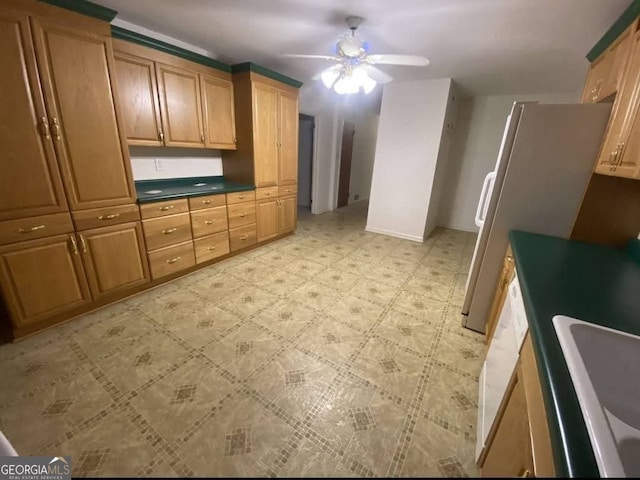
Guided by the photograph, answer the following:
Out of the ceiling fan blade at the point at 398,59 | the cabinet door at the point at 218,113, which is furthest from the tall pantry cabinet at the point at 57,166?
the ceiling fan blade at the point at 398,59

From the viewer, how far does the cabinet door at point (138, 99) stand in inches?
84.6

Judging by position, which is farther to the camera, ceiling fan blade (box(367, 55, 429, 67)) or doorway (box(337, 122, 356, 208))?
doorway (box(337, 122, 356, 208))

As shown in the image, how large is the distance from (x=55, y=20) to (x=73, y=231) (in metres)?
1.31

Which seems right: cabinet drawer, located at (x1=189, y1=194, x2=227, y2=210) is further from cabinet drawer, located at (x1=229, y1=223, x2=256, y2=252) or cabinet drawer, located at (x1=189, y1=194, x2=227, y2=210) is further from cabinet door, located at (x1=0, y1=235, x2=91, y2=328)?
cabinet door, located at (x1=0, y1=235, x2=91, y2=328)

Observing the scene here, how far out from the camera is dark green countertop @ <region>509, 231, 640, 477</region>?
20.8 inches

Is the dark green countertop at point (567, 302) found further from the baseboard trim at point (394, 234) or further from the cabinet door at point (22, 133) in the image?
the cabinet door at point (22, 133)

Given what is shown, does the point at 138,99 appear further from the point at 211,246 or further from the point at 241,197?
the point at 211,246

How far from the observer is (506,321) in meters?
1.31

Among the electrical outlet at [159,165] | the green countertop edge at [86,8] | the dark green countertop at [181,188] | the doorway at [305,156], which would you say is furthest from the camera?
the doorway at [305,156]

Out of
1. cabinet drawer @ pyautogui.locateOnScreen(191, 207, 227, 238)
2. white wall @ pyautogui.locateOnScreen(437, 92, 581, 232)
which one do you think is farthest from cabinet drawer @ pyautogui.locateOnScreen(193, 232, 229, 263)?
white wall @ pyautogui.locateOnScreen(437, 92, 581, 232)

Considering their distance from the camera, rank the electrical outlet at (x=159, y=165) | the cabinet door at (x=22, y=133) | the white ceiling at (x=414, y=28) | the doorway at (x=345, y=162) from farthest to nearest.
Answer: the doorway at (x=345, y=162) → the electrical outlet at (x=159, y=165) → the white ceiling at (x=414, y=28) → the cabinet door at (x=22, y=133)

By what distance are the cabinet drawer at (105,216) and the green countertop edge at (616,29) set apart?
141 inches

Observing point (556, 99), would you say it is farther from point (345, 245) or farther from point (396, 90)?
point (345, 245)

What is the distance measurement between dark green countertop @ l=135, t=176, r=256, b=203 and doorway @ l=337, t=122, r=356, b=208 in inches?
118
